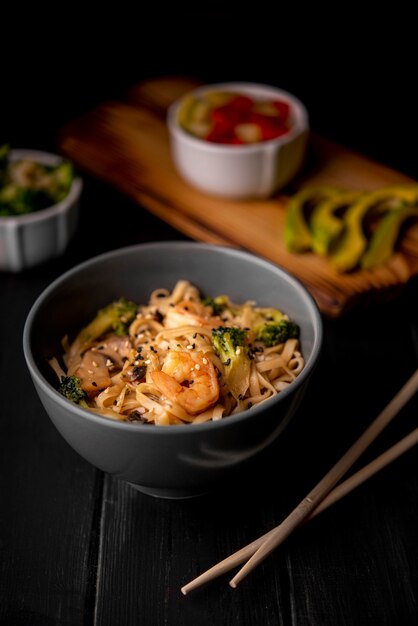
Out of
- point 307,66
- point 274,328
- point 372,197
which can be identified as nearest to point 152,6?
point 307,66

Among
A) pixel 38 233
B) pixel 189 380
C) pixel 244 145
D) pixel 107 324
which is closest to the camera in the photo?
pixel 189 380

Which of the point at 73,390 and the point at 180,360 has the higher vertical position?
the point at 180,360

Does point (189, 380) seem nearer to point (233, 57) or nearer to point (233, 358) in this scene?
point (233, 358)

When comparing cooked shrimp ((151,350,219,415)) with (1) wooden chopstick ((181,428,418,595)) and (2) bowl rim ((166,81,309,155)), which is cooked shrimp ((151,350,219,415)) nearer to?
(1) wooden chopstick ((181,428,418,595))

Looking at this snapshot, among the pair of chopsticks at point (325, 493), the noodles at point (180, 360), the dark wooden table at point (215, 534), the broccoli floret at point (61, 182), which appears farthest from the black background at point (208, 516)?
the noodles at point (180, 360)

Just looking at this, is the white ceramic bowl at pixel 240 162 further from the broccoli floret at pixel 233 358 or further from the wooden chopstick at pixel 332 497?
the wooden chopstick at pixel 332 497

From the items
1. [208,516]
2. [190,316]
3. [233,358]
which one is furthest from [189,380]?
[208,516]

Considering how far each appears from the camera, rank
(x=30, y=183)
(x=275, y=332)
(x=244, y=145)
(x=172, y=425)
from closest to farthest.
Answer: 1. (x=172, y=425)
2. (x=275, y=332)
3. (x=30, y=183)
4. (x=244, y=145)
